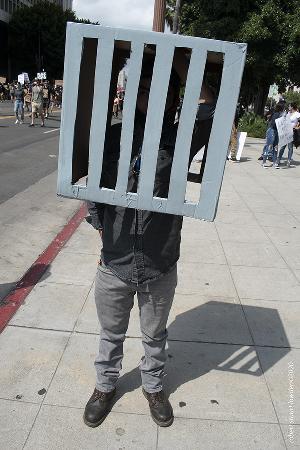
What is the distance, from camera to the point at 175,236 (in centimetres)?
235

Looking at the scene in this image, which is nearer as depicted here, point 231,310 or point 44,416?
point 44,416

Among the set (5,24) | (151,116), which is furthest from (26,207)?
(5,24)

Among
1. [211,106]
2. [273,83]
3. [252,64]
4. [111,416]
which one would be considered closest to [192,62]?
[211,106]

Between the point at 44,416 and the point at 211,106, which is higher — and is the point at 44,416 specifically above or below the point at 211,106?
below

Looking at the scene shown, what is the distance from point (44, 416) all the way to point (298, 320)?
219 cm

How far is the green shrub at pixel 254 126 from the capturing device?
21.6 meters

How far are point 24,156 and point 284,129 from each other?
22.6 ft

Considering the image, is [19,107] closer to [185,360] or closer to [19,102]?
[19,102]

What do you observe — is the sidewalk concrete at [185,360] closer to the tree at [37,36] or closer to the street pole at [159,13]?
the street pole at [159,13]

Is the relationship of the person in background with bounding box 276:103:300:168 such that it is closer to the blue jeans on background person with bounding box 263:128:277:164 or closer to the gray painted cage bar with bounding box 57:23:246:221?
the blue jeans on background person with bounding box 263:128:277:164

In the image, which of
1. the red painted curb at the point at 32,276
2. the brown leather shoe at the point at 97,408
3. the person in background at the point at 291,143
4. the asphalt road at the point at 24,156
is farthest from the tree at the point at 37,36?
the brown leather shoe at the point at 97,408

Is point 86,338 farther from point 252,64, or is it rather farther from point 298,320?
point 252,64

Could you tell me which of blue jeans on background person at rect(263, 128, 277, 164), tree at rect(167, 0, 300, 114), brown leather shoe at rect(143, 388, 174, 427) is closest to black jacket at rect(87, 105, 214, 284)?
brown leather shoe at rect(143, 388, 174, 427)

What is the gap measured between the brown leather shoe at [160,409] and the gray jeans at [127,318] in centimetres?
4
